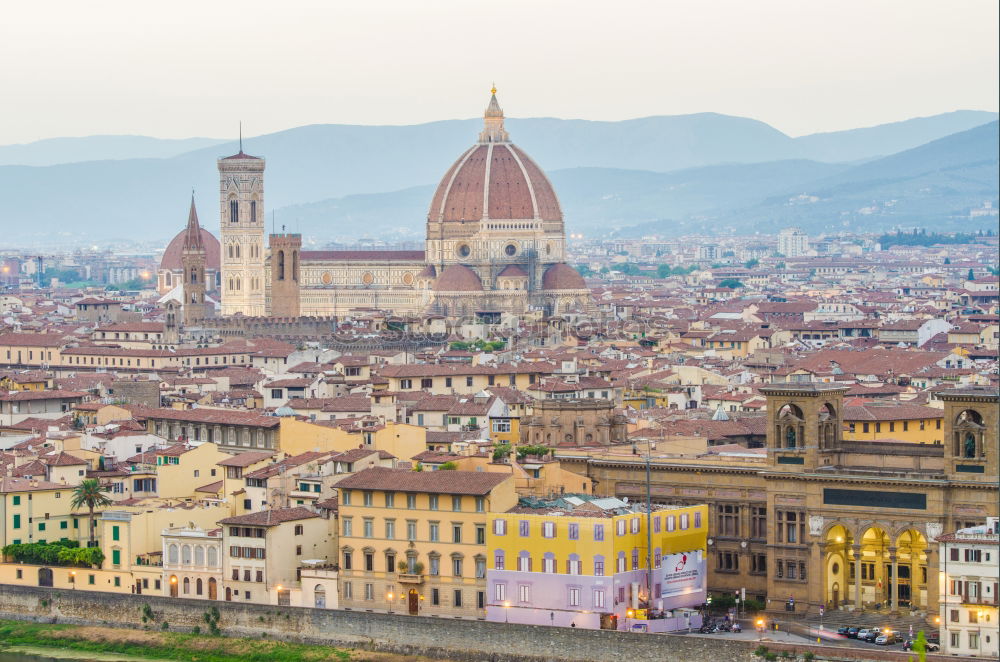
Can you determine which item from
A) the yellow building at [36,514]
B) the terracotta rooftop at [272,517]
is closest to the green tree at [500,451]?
the terracotta rooftop at [272,517]

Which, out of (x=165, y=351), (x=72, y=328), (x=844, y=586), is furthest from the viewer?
(x=72, y=328)

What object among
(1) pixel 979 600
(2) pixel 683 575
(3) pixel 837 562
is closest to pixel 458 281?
(2) pixel 683 575

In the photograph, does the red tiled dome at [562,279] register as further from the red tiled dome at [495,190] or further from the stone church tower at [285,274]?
the stone church tower at [285,274]

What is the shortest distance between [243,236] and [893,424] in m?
111

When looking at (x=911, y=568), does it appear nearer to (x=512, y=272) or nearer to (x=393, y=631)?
(x=393, y=631)

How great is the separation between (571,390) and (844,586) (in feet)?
68.0

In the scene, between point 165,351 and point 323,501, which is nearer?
point 323,501

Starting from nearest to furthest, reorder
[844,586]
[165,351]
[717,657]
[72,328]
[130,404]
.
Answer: [717,657] < [844,586] < [130,404] < [165,351] < [72,328]

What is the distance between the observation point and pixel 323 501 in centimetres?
5375

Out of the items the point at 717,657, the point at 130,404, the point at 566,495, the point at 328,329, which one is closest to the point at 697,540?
the point at 566,495

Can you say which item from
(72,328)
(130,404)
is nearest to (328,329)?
(72,328)

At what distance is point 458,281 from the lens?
561ft

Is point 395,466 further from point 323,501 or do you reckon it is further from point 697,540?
point 697,540

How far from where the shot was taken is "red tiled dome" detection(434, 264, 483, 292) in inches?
6708
